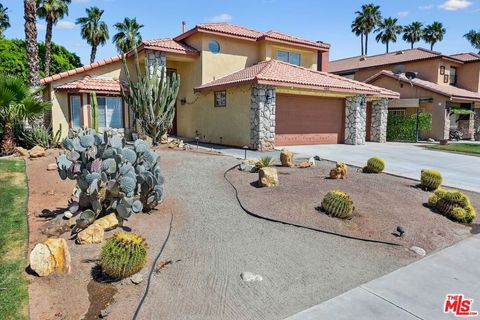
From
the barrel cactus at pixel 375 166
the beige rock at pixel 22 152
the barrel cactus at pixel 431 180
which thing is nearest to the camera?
the barrel cactus at pixel 431 180

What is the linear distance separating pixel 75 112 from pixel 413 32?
157 ft

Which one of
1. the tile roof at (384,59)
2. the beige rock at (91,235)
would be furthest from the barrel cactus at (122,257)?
the tile roof at (384,59)

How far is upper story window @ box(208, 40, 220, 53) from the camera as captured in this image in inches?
771

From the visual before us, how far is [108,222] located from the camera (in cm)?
614

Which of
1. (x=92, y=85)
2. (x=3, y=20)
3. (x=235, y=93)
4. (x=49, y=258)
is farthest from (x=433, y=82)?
(x=3, y=20)

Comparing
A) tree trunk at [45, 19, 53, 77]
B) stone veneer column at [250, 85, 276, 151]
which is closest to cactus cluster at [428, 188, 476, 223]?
stone veneer column at [250, 85, 276, 151]

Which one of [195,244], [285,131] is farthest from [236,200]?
[285,131]

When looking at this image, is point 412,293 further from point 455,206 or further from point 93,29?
point 93,29

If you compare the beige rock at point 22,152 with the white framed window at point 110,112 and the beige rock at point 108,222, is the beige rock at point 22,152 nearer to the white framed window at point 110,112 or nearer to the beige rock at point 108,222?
the white framed window at point 110,112

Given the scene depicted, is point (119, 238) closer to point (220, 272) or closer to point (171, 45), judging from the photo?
point (220, 272)

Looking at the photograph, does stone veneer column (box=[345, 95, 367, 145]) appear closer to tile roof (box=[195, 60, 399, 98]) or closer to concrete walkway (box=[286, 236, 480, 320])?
tile roof (box=[195, 60, 399, 98])

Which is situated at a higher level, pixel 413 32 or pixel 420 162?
pixel 413 32

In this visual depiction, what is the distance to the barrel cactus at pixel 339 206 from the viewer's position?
721 cm

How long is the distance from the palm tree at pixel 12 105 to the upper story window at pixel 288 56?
13.8 m
